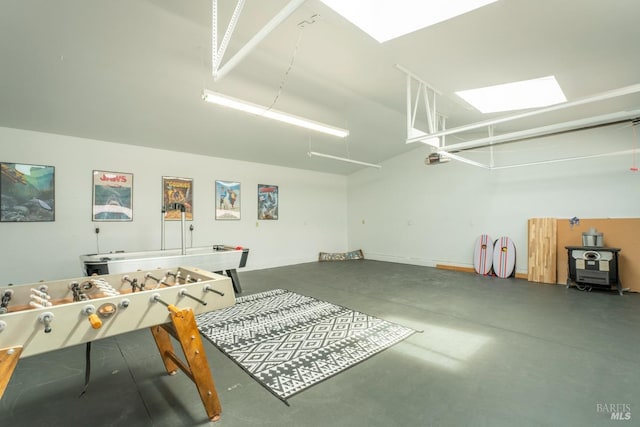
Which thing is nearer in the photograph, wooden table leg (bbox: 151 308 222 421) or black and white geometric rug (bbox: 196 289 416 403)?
wooden table leg (bbox: 151 308 222 421)

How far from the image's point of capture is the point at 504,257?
20.9 ft

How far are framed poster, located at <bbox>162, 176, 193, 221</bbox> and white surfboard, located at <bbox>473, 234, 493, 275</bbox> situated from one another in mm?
6870

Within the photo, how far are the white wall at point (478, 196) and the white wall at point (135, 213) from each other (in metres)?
2.30

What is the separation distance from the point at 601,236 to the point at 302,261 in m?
6.81

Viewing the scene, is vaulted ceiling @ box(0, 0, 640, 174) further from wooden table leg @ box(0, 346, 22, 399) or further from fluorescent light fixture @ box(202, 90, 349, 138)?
wooden table leg @ box(0, 346, 22, 399)

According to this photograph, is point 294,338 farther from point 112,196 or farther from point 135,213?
point 112,196

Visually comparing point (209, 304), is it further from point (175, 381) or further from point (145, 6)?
point (145, 6)

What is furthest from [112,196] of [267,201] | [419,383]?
[419,383]

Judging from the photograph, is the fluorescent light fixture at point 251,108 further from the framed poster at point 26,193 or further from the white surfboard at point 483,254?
the white surfboard at point 483,254

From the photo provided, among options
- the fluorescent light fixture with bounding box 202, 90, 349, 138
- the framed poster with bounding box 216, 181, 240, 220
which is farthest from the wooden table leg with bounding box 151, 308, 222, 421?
the framed poster with bounding box 216, 181, 240, 220

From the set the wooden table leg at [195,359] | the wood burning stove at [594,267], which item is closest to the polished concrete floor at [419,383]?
the wooden table leg at [195,359]

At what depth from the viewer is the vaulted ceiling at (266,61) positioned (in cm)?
263

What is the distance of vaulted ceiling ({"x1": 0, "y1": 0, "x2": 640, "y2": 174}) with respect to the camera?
8.63ft

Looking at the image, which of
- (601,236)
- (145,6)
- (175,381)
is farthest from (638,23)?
(175,381)
